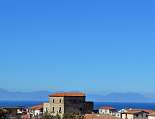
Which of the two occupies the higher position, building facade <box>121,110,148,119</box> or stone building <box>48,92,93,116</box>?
stone building <box>48,92,93,116</box>

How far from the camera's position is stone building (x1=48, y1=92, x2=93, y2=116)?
3937 inches

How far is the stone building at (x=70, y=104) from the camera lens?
100000mm

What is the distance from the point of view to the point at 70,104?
10062cm

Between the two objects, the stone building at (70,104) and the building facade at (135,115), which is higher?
the stone building at (70,104)

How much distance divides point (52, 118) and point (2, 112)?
913 centimetres

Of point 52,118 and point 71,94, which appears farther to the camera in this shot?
point 71,94

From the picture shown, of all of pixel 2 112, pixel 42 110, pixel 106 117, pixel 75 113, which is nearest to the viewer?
pixel 106 117

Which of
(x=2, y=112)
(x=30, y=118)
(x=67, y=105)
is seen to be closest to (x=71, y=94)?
(x=67, y=105)

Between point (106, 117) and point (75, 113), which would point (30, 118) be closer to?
point (75, 113)

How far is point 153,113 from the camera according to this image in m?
98.5

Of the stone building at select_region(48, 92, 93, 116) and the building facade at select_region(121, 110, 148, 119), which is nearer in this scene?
the building facade at select_region(121, 110, 148, 119)

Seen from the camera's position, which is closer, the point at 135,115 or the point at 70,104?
the point at 135,115

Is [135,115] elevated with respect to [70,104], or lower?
lower

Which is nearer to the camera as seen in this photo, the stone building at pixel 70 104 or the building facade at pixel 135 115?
the building facade at pixel 135 115
